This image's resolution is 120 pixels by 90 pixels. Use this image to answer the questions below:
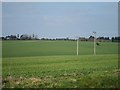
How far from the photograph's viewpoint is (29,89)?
11.0m

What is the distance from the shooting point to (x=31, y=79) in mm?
12812

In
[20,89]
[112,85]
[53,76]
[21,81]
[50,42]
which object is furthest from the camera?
[50,42]

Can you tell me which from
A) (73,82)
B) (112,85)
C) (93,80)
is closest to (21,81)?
(73,82)

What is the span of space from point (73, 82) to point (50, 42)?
53931 millimetres

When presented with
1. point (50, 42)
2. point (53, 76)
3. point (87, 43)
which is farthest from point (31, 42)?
point (53, 76)

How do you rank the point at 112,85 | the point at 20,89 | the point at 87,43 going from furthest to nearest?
1. the point at 87,43
2. the point at 112,85
3. the point at 20,89

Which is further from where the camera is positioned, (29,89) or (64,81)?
(64,81)

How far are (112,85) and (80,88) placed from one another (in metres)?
1.51

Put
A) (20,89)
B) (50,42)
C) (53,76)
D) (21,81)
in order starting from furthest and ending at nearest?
1. (50,42)
2. (53,76)
3. (21,81)
4. (20,89)

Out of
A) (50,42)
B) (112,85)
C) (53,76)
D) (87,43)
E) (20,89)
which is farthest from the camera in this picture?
(50,42)

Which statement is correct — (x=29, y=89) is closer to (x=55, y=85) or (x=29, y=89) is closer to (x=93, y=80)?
(x=55, y=85)

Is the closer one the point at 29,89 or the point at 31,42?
the point at 29,89

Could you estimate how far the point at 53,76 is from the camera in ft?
44.9

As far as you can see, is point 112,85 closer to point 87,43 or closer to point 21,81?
point 21,81
